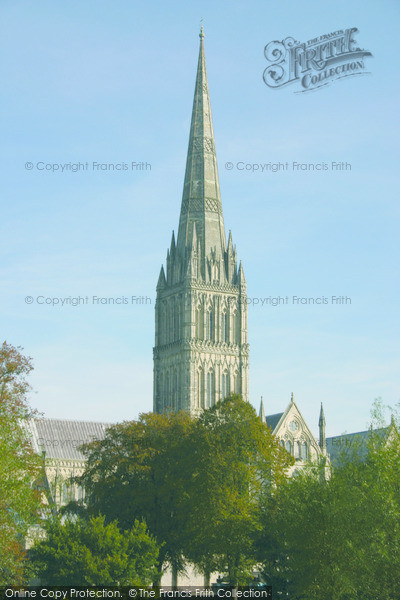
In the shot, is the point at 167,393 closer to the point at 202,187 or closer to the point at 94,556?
the point at 202,187

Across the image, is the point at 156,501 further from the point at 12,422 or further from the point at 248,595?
the point at 12,422

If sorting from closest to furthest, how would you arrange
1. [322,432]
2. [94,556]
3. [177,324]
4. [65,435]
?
[94,556] < [322,432] < [65,435] < [177,324]

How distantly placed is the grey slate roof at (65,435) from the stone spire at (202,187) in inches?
845

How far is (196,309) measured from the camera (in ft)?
366

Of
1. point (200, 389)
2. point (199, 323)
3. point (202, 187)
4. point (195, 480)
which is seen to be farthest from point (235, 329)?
point (195, 480)

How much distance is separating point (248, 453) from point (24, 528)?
1790 cm

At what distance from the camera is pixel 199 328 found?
111250mm

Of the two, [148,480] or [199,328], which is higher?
[199,328]

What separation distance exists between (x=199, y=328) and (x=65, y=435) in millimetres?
18840

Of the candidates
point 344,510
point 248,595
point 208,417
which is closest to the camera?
point 344,510

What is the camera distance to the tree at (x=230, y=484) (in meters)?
58.2

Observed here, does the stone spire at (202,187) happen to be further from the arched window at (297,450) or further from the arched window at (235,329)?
the arched window at (297,450)

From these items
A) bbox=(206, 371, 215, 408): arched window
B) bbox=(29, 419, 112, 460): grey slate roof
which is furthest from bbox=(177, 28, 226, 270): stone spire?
bbox=(29, 419, 112, 460): grey slate roof

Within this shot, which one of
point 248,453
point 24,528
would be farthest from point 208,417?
point 24,528
